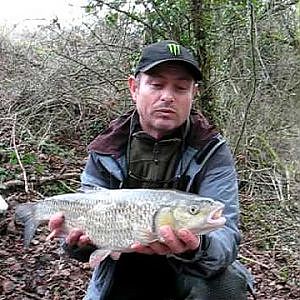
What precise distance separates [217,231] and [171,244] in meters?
0.36

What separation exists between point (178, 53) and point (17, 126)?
4.46m

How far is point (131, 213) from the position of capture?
7.35ft

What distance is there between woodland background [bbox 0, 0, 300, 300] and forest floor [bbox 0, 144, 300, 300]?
0.01 m

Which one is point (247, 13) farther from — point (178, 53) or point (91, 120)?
point (178, 53)

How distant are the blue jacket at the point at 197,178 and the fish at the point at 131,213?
250 mm

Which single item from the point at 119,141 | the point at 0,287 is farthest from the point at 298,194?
the point at 119,141

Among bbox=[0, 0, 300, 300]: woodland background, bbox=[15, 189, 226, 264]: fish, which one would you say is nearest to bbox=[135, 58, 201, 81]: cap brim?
bbox=[15, 189, 226, 264]: fish

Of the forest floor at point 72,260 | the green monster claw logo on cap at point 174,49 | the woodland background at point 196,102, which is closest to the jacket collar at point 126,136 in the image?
the green monster claw logo on cap at point 174,49

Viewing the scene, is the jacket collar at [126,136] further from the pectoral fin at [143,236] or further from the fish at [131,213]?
the pectoral fin at [143,236]

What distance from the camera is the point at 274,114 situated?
689cm

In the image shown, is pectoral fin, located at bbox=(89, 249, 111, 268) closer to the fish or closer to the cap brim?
the fish

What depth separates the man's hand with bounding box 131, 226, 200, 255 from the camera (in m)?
2.14

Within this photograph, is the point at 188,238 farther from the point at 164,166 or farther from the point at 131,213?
the point at 164,166

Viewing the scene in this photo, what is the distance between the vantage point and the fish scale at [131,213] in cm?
212
